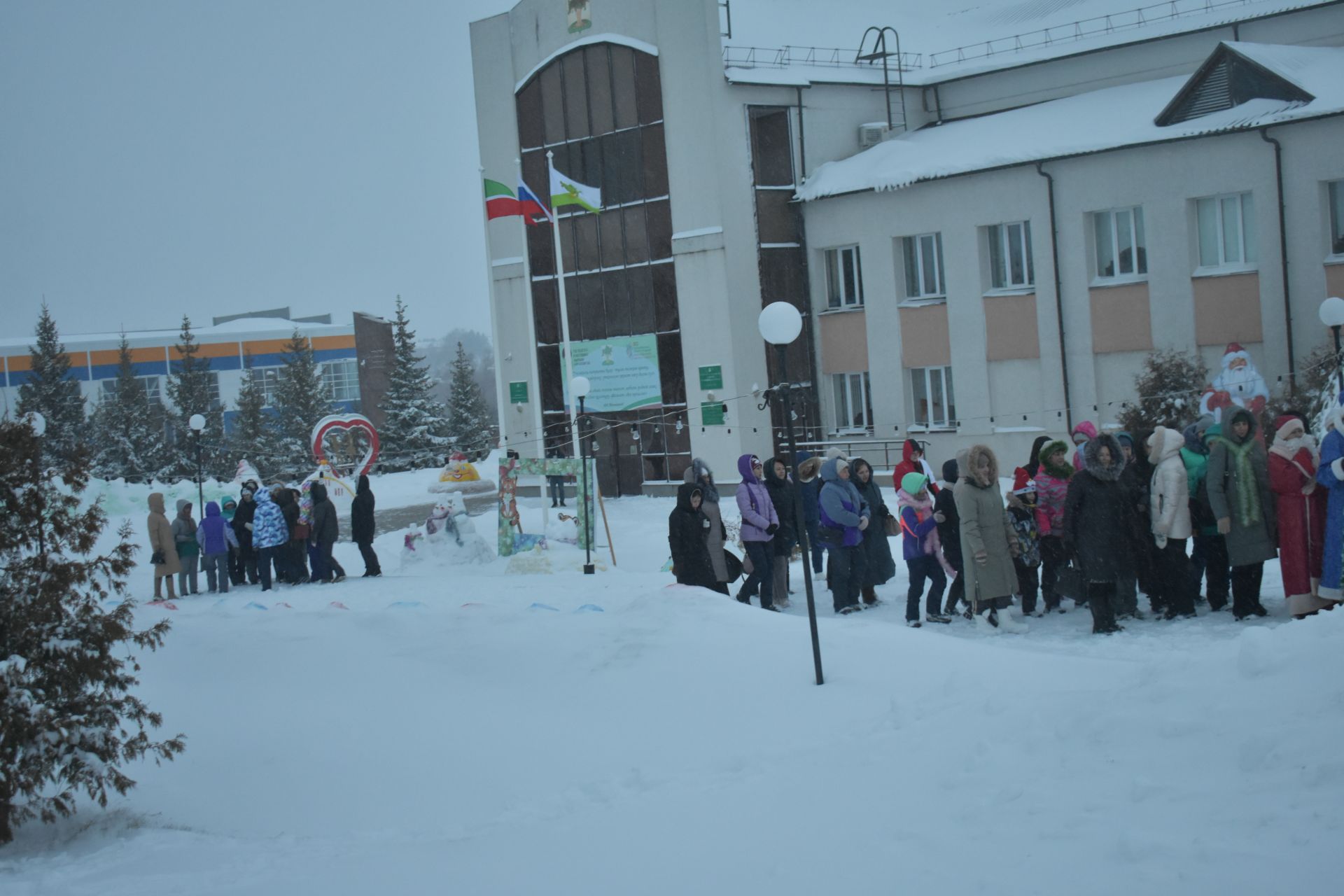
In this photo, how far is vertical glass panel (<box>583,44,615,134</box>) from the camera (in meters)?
31.0

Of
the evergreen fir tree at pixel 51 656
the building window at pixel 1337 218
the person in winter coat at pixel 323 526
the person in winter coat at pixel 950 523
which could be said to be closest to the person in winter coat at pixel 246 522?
the person in winter coat at pixel 323 526

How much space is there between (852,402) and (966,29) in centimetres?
1243

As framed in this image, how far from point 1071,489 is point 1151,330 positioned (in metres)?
16.2

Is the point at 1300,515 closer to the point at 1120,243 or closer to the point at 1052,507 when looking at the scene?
the point at 1052,507

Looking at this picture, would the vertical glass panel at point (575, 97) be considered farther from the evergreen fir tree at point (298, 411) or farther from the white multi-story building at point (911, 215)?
the evergreen fir tree at point (298, 411)

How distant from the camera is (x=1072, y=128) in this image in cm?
2672

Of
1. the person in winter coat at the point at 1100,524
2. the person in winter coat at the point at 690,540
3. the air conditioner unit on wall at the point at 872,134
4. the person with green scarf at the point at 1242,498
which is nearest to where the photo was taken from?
the person with green scarf at the point at 1242,498

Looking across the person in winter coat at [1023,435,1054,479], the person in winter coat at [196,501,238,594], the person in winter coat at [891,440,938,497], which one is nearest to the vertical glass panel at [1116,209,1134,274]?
the person in winter coat at [891,440,938,497]

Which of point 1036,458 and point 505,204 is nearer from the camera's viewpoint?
point 1036,458

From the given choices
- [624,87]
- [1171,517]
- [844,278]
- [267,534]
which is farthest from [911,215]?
[1171,517]

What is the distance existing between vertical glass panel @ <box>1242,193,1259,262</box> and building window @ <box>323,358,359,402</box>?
196ft

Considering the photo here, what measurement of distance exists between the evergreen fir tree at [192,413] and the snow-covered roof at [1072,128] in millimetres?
37528

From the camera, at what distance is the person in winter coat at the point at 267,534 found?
62.4 feet

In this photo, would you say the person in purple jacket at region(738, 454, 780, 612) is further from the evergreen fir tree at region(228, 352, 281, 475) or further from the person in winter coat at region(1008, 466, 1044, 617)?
the evergreen fir tree at region(228, 352, 281, 475)
